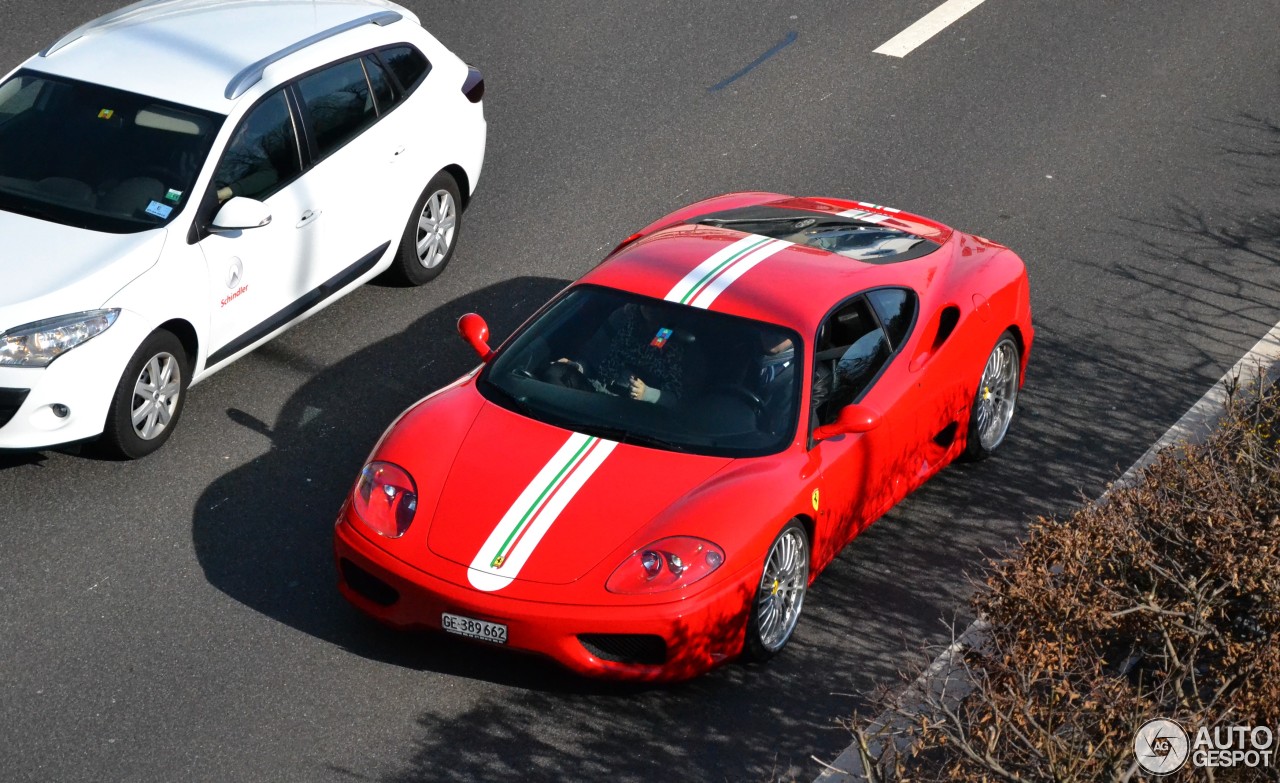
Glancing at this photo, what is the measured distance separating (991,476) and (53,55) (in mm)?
5562

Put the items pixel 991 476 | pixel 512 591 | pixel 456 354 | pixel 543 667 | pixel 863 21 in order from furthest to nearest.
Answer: pixel 863 21 → pixel 456 354 → pixel 991 476 → pixel 543 667 → pixel 512 591

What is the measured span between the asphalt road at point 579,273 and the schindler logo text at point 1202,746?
1.49 metres

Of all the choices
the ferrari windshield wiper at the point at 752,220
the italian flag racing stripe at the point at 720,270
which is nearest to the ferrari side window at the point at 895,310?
the italian flag racing stripe at the point at 720,270

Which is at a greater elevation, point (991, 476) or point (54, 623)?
point (54, 623)

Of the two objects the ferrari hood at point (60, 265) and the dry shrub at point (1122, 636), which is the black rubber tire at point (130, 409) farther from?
the dry shrub at point (1122, 636)

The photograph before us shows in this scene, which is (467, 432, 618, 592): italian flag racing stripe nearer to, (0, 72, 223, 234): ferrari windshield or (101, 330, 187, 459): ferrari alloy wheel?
(101, 330, 187, 459): ferrari alloy wheel

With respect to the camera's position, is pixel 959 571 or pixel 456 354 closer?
pixel 959 571

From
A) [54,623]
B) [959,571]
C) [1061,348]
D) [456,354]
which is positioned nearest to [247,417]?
[456,354]

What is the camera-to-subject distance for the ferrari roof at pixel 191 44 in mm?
8703

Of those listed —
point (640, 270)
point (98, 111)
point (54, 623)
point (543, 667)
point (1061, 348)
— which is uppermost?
point (98, 111)

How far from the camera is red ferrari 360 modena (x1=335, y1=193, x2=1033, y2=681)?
21.3 ft

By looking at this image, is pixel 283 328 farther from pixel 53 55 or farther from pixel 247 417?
pixel 53 55

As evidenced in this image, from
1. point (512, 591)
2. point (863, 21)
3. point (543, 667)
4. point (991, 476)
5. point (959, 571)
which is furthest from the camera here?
point (863, 21)

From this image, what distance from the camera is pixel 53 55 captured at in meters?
8.98
